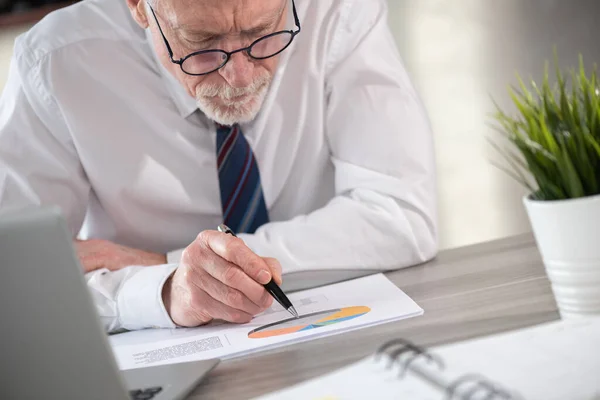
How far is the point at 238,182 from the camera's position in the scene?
66.0 inches

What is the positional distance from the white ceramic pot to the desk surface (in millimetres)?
103

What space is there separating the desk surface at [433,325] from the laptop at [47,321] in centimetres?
20

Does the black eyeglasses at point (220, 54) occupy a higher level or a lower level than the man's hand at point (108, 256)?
higher

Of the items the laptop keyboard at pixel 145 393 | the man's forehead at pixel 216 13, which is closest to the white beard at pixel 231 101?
the man's forehead at pixel 216 13

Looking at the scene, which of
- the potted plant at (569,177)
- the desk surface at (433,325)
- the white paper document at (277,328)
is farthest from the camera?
the white paper document at (277,328)

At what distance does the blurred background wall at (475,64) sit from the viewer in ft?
10.6

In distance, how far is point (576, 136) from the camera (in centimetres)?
83

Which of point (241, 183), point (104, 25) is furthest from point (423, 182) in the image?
point (104, 25)

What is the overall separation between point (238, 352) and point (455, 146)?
2.46 meters

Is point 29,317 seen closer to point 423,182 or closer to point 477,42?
point 423,182

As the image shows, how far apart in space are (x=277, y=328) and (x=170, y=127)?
74 centimetres

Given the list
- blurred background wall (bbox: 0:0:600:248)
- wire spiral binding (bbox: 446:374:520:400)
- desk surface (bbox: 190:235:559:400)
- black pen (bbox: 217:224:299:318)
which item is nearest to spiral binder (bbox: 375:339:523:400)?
wire spiral binding (bbox: 446:374:520:400)

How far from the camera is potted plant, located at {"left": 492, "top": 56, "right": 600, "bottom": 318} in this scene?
83cm

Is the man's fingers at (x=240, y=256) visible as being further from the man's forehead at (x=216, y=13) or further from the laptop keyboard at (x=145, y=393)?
the man's forehead at (x=216, y=13)
